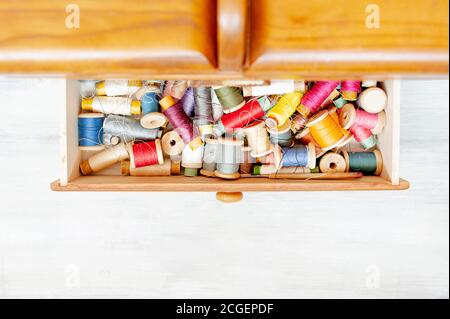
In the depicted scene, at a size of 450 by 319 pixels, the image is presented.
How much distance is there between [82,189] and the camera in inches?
Result: 50.5

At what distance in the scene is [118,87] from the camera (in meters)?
1.38

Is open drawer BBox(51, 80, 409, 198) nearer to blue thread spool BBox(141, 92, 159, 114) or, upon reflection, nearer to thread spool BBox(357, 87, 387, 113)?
thread spool BBox(357, 87, 387, 113)

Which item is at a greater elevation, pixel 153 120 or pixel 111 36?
pixel 111 36

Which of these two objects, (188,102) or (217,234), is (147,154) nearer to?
(188,102)

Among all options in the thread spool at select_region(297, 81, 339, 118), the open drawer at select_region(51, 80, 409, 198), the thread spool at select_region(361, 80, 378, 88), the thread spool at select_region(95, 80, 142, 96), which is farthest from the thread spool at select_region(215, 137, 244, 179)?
the thread spool at select_region(361, 80, 378, 88)

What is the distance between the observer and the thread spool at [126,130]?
140 centimetres

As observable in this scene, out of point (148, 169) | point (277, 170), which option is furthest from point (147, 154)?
point (277, 170)

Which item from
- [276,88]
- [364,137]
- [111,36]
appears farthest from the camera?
[364,137]

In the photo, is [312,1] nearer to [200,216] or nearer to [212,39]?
[212,39]

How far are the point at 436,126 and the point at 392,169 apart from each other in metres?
0.58

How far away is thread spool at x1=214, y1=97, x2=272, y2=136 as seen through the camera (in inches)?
52.9

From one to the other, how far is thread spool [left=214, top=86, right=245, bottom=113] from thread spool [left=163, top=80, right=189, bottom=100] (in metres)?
0.13

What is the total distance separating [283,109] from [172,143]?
40cm

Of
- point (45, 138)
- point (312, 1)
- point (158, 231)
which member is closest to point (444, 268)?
point (158, 231)
